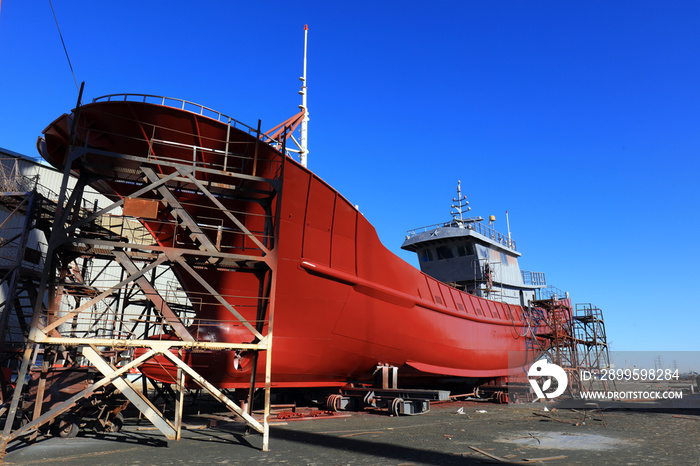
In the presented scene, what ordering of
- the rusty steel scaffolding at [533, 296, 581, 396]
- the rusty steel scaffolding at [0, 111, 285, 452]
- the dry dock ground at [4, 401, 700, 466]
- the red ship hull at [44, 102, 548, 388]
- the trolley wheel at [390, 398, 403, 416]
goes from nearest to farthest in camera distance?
the dry dock ground at [4, 401, 700, 466], the rusty steel scaffolding at [0, 111, 285, 452], the red ship hull at [44, 102, 548, 388], the trolley wheel at [390, 398, 403, 416], the rusty steel scaffolding at [533, 296, 581, 396]

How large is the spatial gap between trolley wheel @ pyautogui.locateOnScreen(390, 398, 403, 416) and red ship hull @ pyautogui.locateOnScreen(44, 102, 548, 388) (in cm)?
140

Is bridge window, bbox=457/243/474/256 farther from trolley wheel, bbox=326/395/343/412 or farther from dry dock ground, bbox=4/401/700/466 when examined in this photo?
trolley wheel, bbox=326/395/343/412

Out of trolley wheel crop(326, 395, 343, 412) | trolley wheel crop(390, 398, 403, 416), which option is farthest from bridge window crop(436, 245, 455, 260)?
trolley wheel crop(326, 395, 343, 412)

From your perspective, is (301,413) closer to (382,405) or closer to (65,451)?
(382,405)

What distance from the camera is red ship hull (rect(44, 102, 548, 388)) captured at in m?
9.35

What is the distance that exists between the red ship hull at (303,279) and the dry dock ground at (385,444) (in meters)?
1.45

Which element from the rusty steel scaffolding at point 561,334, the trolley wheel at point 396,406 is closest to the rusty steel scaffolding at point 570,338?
the rusty steel scaffolding at point 561,334

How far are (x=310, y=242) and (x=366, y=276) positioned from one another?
227 centimetres

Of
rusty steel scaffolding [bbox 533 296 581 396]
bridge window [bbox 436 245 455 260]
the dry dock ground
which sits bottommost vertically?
the dry dock ground

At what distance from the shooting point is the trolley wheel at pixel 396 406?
11.7m

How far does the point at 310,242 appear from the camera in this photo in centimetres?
1119

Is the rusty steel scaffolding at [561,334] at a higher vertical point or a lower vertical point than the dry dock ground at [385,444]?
higher

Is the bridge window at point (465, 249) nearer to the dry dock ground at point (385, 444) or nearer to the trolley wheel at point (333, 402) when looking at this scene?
the dry dock ground at point (385, 444)

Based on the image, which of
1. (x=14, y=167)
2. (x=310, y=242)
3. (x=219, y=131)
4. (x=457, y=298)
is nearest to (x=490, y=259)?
(x=457, y=298)
